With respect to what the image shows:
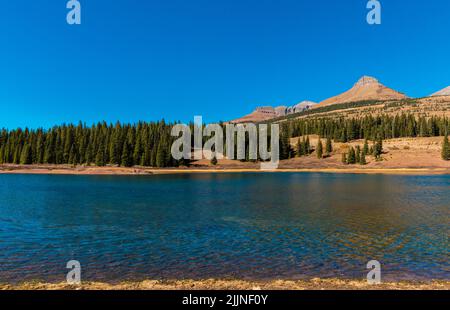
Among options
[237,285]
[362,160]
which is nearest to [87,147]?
[362,160]

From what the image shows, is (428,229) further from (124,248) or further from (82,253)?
(82,253)

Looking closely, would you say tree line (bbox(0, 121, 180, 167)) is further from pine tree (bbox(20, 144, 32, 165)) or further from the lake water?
the lake water

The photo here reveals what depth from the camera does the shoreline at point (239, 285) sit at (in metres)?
14.0

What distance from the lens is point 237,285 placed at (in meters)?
14.6

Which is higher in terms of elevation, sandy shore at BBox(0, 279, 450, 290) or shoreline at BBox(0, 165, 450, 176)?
shoreline at BBox(0, 165, 450, 176)

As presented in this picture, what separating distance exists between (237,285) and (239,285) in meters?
0.09

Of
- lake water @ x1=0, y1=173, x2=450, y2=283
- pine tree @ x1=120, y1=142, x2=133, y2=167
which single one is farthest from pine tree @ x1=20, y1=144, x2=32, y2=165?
lake water @ x1=0, y1=173, x2=450, y2=283

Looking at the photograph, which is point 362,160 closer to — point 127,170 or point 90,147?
point 127,170

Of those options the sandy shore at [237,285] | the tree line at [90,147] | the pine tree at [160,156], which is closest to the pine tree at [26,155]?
the tree line at [90,147]

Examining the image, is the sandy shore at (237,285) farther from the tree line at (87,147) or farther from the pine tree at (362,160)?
the pine tree at (362,160)

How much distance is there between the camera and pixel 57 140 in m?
161

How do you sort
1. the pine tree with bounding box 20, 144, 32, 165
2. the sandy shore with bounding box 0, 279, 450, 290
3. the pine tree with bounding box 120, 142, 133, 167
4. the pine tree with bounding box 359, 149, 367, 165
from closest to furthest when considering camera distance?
the sandy shore with bounding box 0, 279, 450, 290 → the pine tree with bounding box 120, 142, 133, 167 → the pine tree with bounding box 359, 149, 367, 165 → the pine tree with bounding box 20, 144, 32, 165

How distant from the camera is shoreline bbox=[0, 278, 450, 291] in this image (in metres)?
14.0

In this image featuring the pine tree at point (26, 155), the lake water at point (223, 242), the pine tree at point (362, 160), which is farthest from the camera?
the pine tree at point (26, 155)
